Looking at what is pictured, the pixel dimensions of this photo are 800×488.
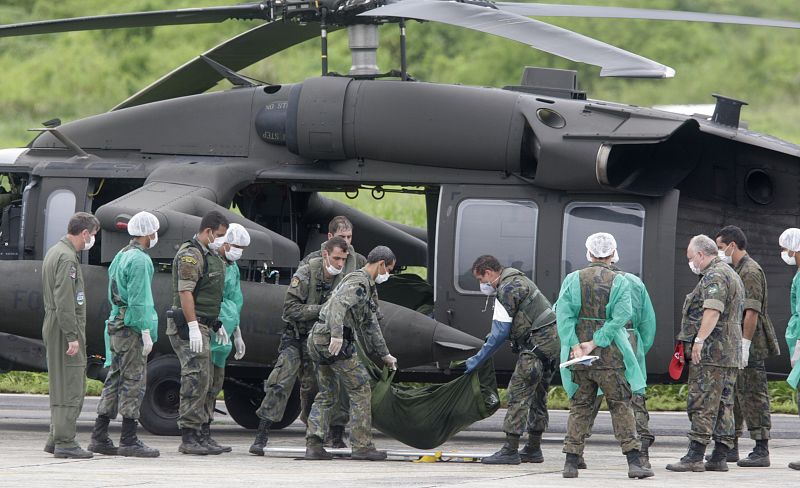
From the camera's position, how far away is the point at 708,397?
31.7 feet

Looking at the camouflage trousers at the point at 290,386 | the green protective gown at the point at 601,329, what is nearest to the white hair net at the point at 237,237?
the camouflage trousers at the point at 290,386

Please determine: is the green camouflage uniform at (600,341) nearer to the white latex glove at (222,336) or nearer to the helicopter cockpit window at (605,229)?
the helicopter cockpit window at (605,229)

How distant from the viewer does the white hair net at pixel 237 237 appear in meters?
10.6

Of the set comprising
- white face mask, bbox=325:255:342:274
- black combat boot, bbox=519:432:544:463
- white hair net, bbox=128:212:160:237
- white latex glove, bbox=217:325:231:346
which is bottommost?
black combat boot, bbox=519:432:544:463

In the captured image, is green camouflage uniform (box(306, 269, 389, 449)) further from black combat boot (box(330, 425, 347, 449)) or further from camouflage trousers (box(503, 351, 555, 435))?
camouflage trousers (box(503, 351, 555, 435))

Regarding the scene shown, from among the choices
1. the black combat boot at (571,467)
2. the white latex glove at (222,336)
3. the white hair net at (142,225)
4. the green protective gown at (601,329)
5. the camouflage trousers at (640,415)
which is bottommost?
the black combat boot at (571,467)

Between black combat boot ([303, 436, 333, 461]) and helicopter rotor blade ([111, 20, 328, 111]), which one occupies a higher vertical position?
helicopter rotor blade ([111, 20, 328, 111])

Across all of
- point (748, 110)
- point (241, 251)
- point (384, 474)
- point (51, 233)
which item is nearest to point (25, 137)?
point (748, 110)

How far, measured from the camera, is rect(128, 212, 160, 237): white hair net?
33.6 feet

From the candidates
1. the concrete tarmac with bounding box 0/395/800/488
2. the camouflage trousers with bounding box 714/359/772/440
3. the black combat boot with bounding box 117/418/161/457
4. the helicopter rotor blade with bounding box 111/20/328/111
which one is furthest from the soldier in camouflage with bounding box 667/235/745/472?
the helicopter rotor blade with bounding box 111/20/328/111

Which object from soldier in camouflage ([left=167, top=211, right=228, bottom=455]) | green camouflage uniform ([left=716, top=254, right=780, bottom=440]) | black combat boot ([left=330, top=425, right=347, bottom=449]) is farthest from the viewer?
Answer: black combat boot ([left=330, top=425, right=347, bottom=449])

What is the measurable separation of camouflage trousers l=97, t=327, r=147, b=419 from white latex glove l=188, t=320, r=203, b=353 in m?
0.41

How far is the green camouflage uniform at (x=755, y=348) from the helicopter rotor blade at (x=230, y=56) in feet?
14.7

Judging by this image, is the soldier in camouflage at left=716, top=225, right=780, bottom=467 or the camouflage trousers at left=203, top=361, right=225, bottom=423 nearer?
the soldier in camouflage at left=716, top=225, right=780, bottom=467
